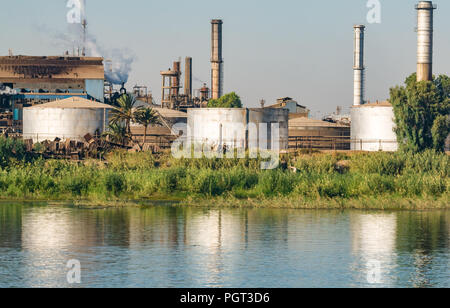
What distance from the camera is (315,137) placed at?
2842 inches

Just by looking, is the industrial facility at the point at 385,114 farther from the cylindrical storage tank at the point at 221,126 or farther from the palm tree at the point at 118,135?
the palm tree at the point at 118,135

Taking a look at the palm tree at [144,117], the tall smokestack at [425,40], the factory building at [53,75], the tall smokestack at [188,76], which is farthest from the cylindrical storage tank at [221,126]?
the tall smokestack at [188,76]

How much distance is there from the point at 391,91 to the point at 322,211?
96.2ft

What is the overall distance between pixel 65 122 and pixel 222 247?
39251 mm

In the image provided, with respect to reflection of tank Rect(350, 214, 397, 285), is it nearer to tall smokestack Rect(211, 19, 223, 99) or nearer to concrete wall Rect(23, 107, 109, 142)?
concrete wall Rect(23, 107, 109, 142)

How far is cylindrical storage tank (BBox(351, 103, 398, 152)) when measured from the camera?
2579 inches

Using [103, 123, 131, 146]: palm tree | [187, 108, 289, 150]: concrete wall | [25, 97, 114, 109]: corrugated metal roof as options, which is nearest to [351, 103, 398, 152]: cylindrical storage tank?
[187, 108, 289, 150]: concrete wall

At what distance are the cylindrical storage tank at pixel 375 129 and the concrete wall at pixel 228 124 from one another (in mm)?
8774

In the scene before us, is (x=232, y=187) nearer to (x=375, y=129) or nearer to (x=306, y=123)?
(x=375, y=129)

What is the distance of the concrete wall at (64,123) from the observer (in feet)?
206

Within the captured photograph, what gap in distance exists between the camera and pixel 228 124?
59.0 metres

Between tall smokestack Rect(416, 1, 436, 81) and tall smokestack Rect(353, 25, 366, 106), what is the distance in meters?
18.1
